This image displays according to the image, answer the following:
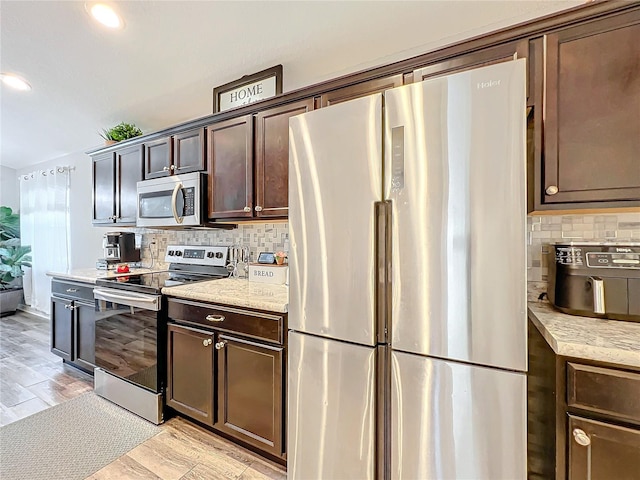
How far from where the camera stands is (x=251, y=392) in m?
1.58

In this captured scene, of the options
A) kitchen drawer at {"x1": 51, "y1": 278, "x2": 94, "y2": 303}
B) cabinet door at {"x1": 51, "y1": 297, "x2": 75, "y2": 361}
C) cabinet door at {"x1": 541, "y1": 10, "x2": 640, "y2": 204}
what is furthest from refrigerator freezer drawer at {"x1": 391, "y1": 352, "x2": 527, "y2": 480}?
cabinet door at {"x1": 51, "y1": 297, "x2": 75, "y2": 361}

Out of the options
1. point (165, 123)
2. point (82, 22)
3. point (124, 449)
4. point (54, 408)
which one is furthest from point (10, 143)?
point (124, 449)

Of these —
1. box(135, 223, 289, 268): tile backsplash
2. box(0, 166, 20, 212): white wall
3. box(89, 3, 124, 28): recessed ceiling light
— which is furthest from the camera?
box(0, 166, 20, 212): white wall

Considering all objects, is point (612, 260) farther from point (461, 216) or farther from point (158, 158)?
point (158, 158)

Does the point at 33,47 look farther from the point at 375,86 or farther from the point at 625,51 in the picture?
the point at 625,51

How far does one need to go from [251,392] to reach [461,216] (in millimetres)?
1398

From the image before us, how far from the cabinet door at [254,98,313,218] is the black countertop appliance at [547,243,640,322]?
4.79ft

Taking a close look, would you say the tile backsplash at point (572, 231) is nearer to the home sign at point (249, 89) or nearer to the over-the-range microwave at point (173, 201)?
the home sign at point (249, 89)

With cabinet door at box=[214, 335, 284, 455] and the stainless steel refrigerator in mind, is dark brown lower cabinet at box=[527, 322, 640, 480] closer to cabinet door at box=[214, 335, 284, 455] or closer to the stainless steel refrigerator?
the stainless steel refrigerator

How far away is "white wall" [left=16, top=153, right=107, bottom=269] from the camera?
380cm

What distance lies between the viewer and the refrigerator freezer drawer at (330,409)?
1.18 m

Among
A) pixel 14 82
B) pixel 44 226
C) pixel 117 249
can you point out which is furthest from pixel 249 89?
pixel 44 226

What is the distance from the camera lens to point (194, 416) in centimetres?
182

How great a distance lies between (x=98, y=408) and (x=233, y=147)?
87.2 inches
